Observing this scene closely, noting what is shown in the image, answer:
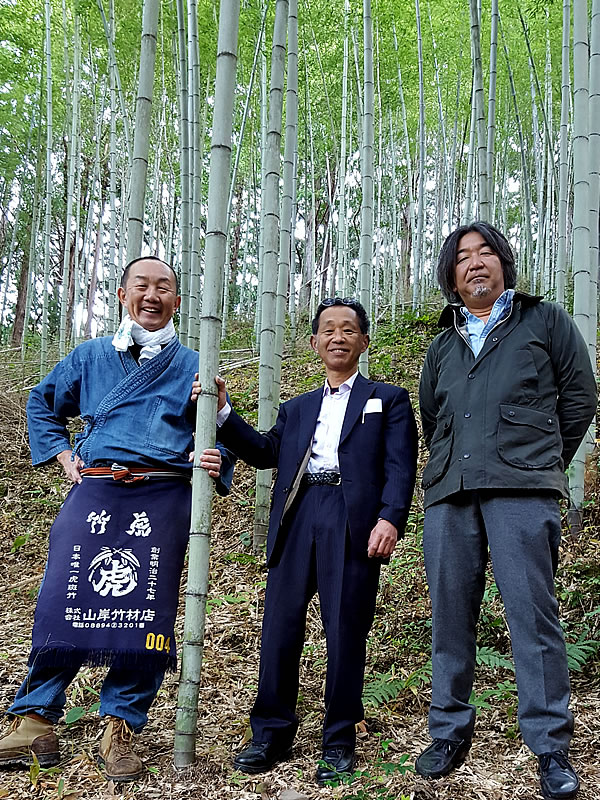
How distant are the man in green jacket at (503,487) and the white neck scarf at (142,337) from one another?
3.17 ft

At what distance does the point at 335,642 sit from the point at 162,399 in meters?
0.97

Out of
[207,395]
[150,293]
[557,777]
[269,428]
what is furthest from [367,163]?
[557,777]

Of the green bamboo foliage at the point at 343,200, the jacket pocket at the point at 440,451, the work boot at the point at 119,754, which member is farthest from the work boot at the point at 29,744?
the green bamboo foliage at the point at 343,200

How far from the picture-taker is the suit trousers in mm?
2047

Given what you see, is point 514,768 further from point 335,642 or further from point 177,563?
point 177,563

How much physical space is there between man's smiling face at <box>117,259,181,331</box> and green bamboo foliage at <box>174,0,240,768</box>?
0.91ft

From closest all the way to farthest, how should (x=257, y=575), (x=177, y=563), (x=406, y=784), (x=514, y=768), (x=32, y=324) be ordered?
(x=406, y=784) < (x=514, y=768) < (x=177, y=563) < (x=257, y=575) < (x=32, y=324)

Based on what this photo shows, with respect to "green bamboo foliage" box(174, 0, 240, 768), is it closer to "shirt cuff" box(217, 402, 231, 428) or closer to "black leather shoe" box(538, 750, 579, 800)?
"shirt cuff" box(217, 402, 231, 428)

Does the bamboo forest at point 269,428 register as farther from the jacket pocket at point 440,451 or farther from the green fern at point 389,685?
the jacket pocket at point 440,451

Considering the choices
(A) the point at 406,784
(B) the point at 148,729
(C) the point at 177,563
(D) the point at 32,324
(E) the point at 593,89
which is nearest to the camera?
(A) the point at 406,784

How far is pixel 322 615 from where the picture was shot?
7.01ft

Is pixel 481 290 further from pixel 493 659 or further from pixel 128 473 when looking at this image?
pixel 493 659

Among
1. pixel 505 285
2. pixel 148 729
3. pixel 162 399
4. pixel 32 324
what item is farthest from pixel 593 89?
pixel 32 324

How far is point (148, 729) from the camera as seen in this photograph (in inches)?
93.4
